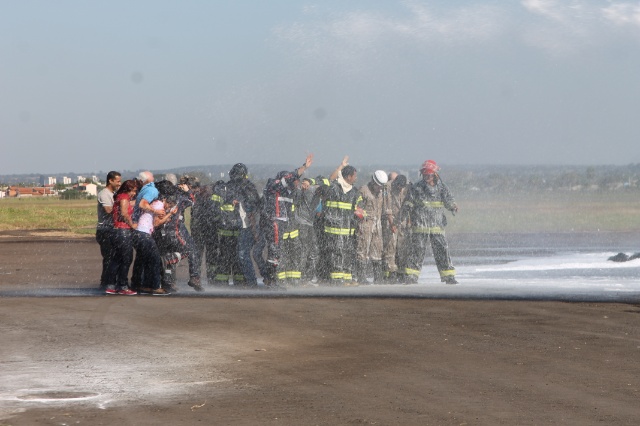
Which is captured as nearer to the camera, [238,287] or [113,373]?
[113,373]

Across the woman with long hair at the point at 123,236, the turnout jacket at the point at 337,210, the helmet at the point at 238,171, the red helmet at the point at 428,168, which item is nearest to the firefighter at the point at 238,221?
the helmet at the point at 238,171

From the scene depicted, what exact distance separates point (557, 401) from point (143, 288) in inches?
360

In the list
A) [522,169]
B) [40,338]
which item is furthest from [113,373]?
[522,169]

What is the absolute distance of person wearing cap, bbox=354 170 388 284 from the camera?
18906mm

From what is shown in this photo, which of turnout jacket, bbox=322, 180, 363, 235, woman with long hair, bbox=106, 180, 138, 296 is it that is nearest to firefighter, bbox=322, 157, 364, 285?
turnout jacket, bbox=322, 180, 363, 235

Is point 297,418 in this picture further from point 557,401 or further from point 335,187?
point 335,187

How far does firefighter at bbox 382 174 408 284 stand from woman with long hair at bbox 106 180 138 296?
4432 mm

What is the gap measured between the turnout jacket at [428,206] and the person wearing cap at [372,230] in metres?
0.54

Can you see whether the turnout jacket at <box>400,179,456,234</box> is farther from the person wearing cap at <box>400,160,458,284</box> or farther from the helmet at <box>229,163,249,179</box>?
the helmet at <box>229,163,249,179</box>

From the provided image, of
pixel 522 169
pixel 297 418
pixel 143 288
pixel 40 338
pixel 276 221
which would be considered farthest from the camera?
pixel 522 169

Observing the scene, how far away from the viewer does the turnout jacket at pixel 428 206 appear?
18766mm

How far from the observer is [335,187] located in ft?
60.5

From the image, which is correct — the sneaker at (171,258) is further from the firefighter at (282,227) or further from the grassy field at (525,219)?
the grassy field at (525,219)

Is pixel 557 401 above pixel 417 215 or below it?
below
